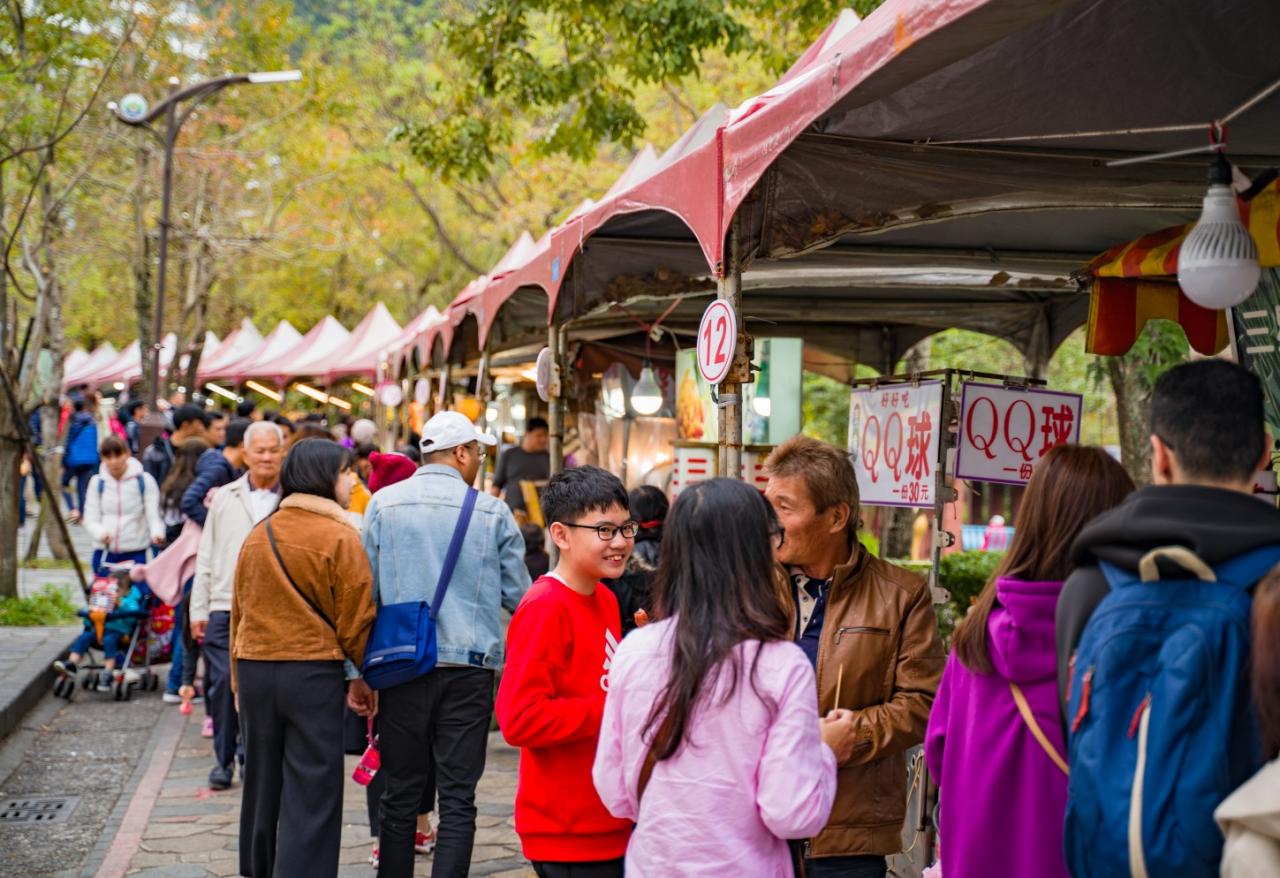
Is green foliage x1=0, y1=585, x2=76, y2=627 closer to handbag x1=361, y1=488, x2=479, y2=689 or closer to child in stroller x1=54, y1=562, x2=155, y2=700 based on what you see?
child in stroller x1=54, y1=562, x2=155, y2=700

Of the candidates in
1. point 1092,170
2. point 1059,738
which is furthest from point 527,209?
point 1059,738

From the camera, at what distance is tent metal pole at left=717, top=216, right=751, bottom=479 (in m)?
5.29

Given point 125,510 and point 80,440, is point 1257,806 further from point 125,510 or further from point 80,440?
point 80,440

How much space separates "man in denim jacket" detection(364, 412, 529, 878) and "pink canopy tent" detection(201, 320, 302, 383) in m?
25.4

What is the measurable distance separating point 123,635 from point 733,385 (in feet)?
23.5

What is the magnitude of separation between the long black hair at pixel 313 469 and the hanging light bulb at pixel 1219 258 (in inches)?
133

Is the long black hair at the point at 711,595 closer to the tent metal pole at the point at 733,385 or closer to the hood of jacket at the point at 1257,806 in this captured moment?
the hood of jacket at the point at 1257,806

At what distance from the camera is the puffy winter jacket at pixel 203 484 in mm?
8781

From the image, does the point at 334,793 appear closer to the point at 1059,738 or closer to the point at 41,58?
the point at 1059,738

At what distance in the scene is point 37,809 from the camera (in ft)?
25.4

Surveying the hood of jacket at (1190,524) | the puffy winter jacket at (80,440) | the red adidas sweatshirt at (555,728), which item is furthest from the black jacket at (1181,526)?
the puffy winter jacket at (80,440)

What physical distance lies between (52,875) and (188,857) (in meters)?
0.61

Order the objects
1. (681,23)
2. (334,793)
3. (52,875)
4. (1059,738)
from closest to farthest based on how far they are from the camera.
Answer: (1059,738), (334,793), (52,875), (681,23)

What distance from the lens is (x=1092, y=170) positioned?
5.02 m
